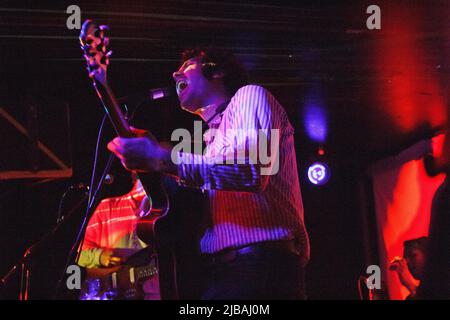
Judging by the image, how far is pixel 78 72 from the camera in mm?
5445

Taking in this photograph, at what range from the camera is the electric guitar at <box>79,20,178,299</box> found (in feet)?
7.75

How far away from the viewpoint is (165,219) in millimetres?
2410

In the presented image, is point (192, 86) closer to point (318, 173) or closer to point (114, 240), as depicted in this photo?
point (114, 240)

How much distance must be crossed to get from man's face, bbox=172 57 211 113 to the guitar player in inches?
73.6

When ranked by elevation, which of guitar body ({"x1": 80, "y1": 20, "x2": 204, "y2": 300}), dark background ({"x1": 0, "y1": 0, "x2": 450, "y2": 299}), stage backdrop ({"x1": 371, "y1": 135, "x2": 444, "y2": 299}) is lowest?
guitar body ({"x1": 80, "y1": 20, "x2": 204, "y2": 300})

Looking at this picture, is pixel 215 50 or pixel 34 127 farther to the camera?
pixel 34 127

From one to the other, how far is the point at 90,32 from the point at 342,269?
7.64m

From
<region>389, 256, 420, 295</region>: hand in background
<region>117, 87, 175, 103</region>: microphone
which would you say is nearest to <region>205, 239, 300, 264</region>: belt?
<region>117, 87, 175, 103</region>: microphone

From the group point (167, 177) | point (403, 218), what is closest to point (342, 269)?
point (403, 218)

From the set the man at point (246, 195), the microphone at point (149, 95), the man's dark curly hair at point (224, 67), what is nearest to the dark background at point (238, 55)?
the microphone at point (149, 95)

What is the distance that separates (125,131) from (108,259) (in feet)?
7.91

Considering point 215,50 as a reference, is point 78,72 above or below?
above

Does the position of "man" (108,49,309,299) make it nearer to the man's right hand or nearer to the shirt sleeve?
the shirt sleeve
